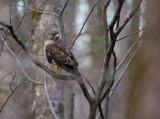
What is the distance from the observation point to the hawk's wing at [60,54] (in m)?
5.13

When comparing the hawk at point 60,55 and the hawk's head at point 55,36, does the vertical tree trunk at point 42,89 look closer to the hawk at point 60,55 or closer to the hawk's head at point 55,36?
the hawk's head at point 55,36

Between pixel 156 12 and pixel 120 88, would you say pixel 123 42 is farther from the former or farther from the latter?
pixel 156 12

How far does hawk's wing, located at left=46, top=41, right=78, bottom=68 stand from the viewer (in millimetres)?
5134

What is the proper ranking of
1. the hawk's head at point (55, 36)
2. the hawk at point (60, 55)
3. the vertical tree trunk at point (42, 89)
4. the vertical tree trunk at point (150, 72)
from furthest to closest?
1. the vertical tree trunk at point (42, 89)
2. the hawk's head at point (55, 36)
3. the hawk at point (60, 55)
4. the vertical tree trunk at point (150, 72)

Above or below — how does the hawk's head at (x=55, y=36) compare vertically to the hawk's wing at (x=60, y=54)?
above

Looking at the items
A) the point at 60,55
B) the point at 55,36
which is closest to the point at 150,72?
the point at 60,55

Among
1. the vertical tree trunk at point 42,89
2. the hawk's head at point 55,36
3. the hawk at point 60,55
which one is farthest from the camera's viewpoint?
the vertical tree trunk at point 42,89

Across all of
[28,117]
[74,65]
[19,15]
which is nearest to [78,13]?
[19,15]

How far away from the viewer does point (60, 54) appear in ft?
17.5

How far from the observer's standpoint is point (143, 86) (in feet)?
7.34

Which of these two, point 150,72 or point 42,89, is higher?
point 150,72

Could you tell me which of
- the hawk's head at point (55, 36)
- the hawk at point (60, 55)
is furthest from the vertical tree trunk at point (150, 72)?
the hawk's head at point (55, 36)

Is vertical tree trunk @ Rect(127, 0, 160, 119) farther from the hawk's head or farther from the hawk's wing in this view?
the hawk's head

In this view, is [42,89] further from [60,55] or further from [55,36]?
[60,55]
